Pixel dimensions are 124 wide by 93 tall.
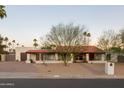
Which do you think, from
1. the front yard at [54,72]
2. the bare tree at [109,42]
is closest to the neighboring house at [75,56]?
the bare tree at [109,42]

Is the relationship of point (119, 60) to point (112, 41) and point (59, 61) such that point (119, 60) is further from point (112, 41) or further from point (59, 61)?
point (59, 61)

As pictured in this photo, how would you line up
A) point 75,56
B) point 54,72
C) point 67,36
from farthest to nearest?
point 75,56 < point 67,36 < point 54,72

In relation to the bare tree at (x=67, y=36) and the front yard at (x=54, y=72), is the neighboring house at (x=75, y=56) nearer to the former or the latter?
the bare tree at (x=67, y=36)

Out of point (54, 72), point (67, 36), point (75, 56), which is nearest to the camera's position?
point (54, 72)

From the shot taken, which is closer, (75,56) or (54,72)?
(54,72)

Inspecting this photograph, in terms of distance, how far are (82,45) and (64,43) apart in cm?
479

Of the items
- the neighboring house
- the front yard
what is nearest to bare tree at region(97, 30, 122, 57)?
the neighboring house

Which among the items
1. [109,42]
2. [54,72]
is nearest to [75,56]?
[109,42]

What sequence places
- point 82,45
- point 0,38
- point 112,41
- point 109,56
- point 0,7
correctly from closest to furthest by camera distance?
point 0,7 → point 82,45 → point 112,41 → point 109,56 → point 0,38

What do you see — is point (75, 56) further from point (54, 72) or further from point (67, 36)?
point (54, 72)

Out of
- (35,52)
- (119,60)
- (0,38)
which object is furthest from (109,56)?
(0,38)

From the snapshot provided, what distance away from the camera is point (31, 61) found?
5222 cm

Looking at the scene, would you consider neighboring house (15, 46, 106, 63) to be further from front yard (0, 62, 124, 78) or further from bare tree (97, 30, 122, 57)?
front yard (0, 62, 124, 78)

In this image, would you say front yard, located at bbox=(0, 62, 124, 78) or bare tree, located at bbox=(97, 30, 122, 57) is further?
bare tree, located at bbox=(97, 30, 122, 57)
